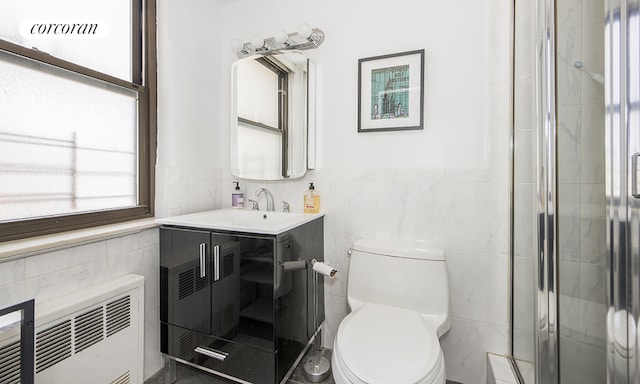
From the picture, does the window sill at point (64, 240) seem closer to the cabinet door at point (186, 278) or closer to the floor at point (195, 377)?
the cabinet door at point (186, 278)

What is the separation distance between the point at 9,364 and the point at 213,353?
70 cm

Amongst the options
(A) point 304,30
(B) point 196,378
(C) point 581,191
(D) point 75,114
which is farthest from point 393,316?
(D) point 75,114

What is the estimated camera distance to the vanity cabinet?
4.13 ft

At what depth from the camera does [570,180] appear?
2.92 feet

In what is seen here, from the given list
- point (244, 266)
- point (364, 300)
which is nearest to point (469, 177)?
point (364, 300)

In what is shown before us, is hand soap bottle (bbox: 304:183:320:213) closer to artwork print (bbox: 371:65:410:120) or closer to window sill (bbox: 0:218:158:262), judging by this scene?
artwork print (bbox: 371:65:410:120)

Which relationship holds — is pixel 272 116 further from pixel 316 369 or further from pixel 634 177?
pixel 634 177

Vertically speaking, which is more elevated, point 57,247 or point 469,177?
point 469,177

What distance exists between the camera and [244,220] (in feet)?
5.56

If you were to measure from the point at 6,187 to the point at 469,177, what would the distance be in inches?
77.2

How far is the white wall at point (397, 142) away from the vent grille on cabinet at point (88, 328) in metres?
0.57

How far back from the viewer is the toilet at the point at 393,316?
3.05 ft

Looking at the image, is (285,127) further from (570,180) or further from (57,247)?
(570,180)

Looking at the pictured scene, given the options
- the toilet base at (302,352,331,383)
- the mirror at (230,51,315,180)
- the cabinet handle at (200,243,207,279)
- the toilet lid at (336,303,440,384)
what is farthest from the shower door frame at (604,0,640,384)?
the cabinet handle at (200,243,207,279)
